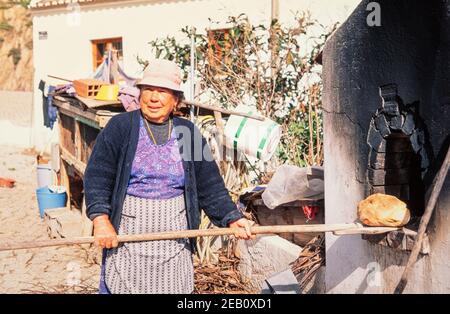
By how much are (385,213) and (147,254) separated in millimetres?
1487

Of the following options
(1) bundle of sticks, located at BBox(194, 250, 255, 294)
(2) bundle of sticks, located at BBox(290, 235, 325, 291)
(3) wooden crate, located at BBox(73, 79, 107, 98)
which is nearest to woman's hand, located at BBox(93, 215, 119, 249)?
(2) bundle of sticks, located at BBox(290, 235, 325, 291)

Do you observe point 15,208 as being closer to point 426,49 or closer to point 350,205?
point 350,205

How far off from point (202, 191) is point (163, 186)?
0.34 metres

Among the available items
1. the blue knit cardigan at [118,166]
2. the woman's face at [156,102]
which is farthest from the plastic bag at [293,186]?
the woman's face at [156,102]

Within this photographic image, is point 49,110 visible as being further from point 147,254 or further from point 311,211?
point 147,254

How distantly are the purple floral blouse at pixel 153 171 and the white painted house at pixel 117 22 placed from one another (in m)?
7.67

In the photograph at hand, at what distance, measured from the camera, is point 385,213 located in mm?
3379

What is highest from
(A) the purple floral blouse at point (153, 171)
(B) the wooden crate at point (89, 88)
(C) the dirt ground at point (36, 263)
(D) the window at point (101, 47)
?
(D) the window at point (101, 47)

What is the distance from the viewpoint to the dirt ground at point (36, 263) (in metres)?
6.20

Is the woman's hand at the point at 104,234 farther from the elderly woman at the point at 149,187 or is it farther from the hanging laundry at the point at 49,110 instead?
the hanging laundry at the point at 49,110

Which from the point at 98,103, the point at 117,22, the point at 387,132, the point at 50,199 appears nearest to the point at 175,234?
the point at 387,132

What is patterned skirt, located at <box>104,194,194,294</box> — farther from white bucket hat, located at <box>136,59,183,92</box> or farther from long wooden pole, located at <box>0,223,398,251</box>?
white bucket hat, located at <box>136,59,183,92</box>

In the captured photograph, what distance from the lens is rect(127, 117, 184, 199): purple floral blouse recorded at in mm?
3334
